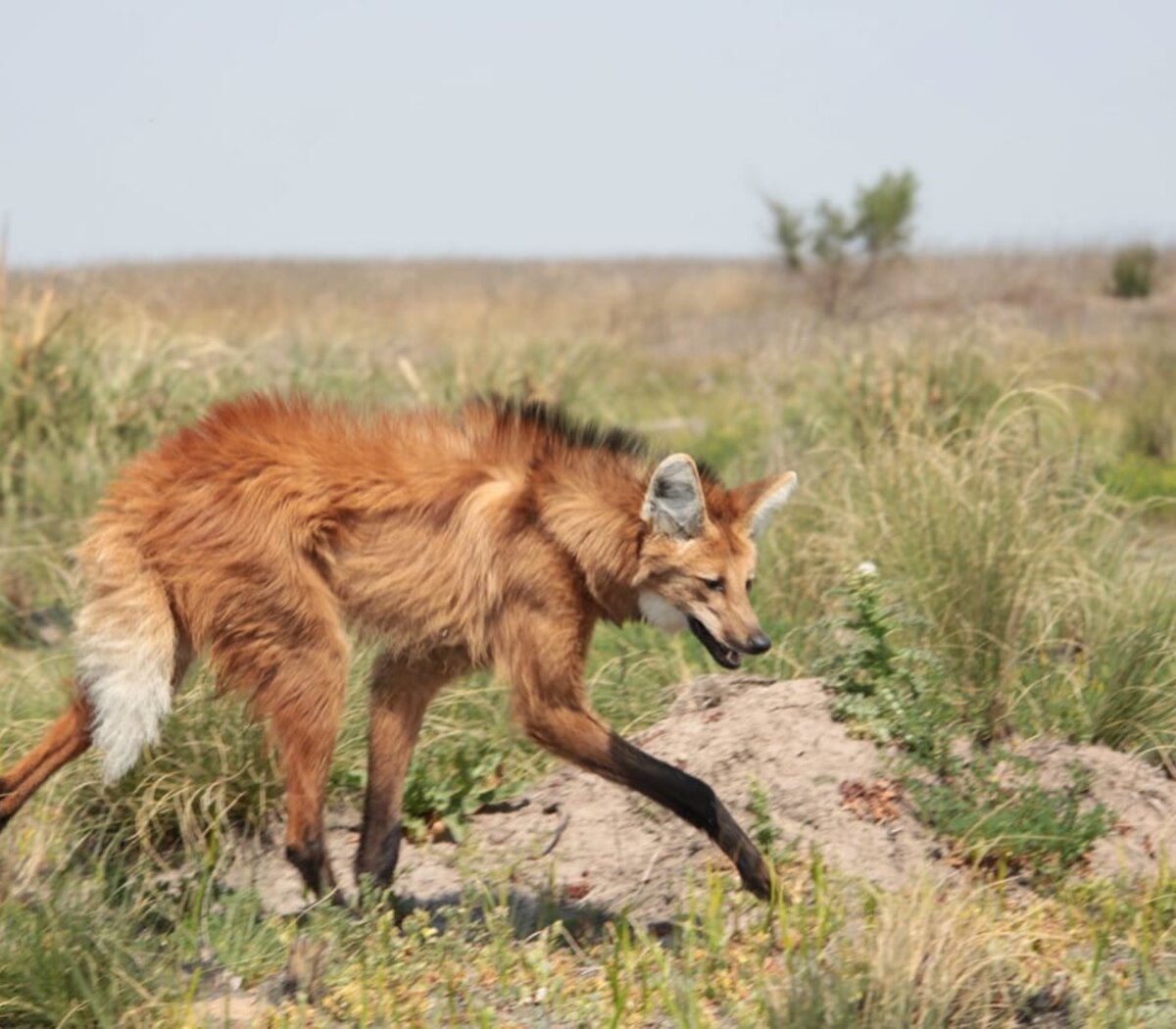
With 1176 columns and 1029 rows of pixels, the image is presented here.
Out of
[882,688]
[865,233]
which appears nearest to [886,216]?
[865,233]

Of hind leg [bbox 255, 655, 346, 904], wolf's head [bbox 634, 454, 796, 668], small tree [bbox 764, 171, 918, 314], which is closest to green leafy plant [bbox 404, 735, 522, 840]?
hind leg [bbox 255, 655, 346, 904]

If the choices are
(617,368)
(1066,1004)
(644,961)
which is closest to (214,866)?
(644,961)

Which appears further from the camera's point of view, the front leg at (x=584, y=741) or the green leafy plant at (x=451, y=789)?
the green leafy plant at (x=451, y=789)

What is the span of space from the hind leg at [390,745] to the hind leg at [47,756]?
2.45 feet

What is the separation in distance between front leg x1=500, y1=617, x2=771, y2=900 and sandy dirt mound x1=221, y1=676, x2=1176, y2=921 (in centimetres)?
26

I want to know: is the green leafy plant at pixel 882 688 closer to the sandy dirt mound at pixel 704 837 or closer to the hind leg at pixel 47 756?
the sandy dirt mound at pixel 704 837

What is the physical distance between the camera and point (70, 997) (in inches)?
134

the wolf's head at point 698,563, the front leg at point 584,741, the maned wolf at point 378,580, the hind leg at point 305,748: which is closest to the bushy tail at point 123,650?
the maned wolf at point 378,580

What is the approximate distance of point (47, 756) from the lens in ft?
13.2

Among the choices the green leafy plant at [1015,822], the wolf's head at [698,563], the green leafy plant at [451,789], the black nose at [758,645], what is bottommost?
the green leafy plant at [451,789]

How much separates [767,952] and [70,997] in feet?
5.08

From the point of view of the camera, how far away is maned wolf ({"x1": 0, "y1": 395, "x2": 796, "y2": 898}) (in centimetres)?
393

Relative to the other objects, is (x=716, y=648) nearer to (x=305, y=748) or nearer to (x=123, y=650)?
(x=305, y=748)

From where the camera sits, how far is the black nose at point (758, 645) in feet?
13.0
